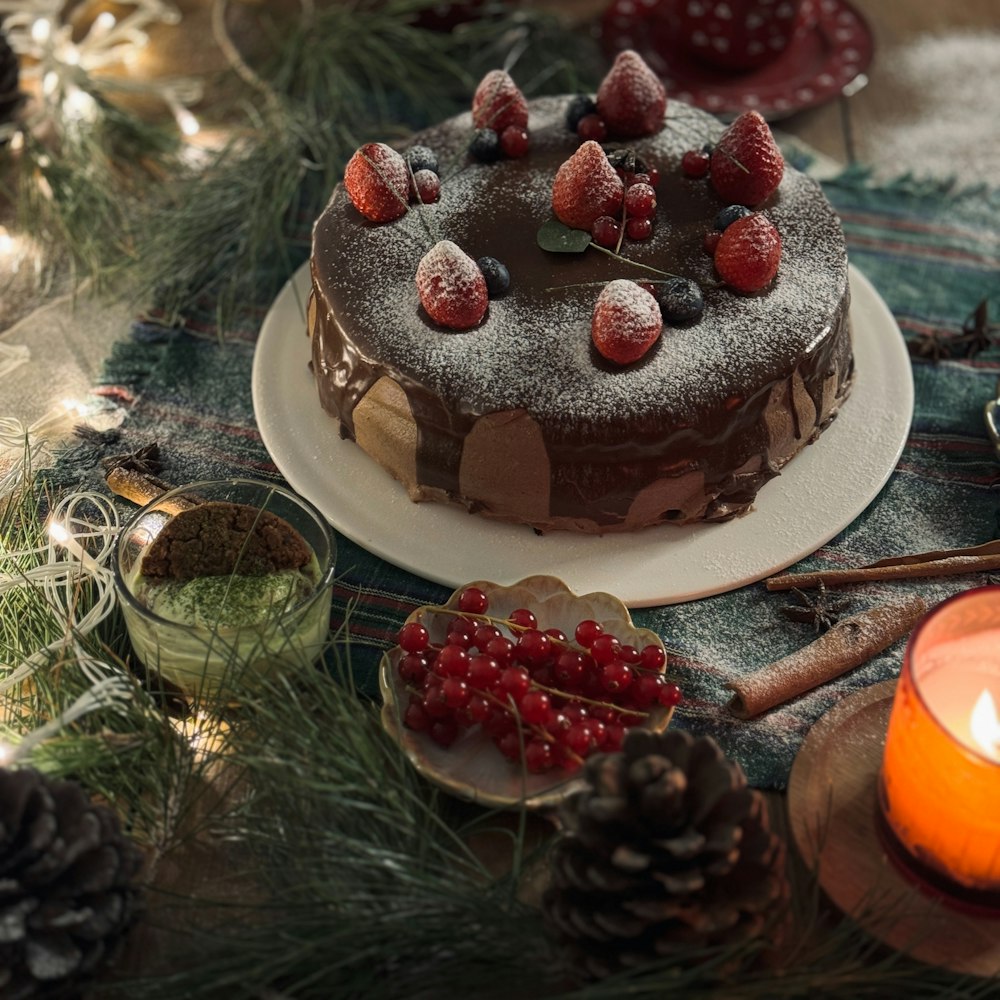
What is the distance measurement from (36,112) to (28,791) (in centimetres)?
168

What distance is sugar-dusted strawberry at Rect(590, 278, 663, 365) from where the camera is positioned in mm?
1484

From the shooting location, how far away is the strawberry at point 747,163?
1714mm

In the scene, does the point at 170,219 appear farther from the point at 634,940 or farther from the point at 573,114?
the point at 634,940

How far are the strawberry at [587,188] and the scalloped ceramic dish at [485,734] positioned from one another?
Answer: 0.53 metres

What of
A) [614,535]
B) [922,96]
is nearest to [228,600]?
[614,535]

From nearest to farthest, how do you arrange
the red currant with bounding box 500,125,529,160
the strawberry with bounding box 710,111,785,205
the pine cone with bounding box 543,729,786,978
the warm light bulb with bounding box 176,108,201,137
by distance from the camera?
the pine cone with bounding box 543,729,786,978
the strawberry with bounding box 710,111,785,205
the red currant with bounding box 500,125,529,160
the warm light bulb with bounding box 176,108,201,137

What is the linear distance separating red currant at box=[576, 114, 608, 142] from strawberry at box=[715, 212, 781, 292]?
35 centimetres

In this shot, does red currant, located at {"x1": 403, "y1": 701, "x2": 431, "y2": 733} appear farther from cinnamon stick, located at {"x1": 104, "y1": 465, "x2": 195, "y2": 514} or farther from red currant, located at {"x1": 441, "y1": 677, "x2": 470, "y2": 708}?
cinnamon stick, located at {"x1": 104, "y1": 465, "x2": 195, "y2": 514}

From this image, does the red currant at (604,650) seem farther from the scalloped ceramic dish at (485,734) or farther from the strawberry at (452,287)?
the strawberry at (452,287)

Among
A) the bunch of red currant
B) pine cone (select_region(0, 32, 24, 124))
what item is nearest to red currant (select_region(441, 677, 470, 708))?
the bunch of red currant

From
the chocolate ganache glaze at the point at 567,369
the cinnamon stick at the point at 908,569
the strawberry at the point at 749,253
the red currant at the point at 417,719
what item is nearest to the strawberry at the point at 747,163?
the chocolate ganache glaze at the point at 567,369

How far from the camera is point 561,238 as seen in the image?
1.67m

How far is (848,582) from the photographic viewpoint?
1.59m

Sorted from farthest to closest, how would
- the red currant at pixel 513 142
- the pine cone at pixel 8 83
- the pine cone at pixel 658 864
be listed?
the pine cone at pixel 8 83, the red currant at pixel 513 142, the pine cone at pixel 658 864
